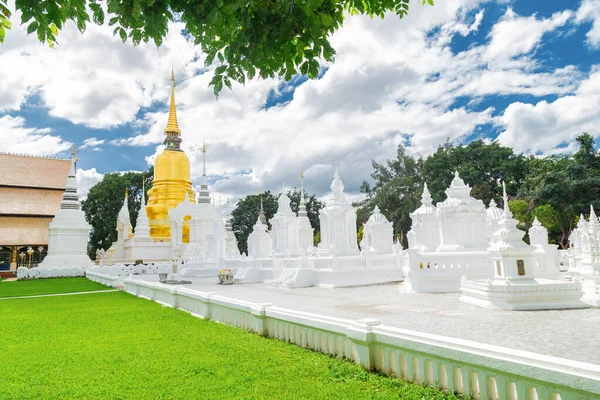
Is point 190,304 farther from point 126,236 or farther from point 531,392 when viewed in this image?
point 126,236

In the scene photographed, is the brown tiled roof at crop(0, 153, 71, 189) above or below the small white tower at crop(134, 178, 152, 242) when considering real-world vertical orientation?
above

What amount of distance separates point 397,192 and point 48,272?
118 ft

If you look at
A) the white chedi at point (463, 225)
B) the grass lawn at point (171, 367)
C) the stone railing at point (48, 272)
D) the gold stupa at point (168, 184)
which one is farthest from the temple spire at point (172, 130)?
the grass lawn at point (171, 367)

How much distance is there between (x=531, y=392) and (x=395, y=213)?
45817mm

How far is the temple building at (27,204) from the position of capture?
3978 centimetres

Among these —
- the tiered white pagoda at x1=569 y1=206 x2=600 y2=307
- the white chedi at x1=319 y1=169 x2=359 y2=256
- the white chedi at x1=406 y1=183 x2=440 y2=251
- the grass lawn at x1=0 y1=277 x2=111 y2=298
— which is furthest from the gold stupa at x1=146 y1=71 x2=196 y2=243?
the tiered white pagoda at x1=569 y1=206 x2=600 y2=307

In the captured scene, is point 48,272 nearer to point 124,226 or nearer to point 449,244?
point 124,226

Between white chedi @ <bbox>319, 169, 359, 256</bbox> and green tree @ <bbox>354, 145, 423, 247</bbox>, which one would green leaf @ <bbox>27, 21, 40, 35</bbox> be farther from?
green tree @ <bbox>354, 145, 423, 247</bbox>

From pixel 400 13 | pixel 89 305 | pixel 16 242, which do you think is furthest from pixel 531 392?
pixel 16 242

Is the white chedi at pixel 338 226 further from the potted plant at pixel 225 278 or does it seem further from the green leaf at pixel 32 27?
the green leaf at pixel 32 27

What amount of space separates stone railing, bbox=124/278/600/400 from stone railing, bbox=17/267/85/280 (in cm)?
2736

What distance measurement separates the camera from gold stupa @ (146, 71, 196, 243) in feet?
137

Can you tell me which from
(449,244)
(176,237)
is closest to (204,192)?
(176,237)

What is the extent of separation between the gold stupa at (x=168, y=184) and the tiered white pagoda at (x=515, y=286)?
3260cm
